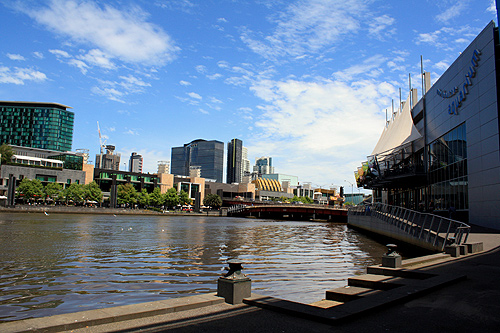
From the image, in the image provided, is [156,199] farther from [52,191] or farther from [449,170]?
[449,170]

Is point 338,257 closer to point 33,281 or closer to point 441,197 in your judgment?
point 33,281

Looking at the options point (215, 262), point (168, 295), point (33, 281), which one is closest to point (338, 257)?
point (215, 262)

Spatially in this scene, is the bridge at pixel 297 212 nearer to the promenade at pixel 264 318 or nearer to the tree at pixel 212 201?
the tree at pixel 212 201

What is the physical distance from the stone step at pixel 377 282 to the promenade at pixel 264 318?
106cm

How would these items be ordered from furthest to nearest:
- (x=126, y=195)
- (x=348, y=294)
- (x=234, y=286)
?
(x=126, y=195) → (x=348, y=294) → (x=234, y=286)

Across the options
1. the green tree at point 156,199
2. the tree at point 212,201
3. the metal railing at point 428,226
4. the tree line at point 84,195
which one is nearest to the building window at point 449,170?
the metal railing at point 428,226

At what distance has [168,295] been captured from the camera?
11086 mm

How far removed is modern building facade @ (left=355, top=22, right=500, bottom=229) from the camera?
2928 centimetres

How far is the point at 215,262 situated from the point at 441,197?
101 feet

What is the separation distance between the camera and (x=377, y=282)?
1014cm

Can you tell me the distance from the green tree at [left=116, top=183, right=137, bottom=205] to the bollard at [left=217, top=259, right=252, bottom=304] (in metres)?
124

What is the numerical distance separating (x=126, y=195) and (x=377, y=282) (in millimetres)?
124797

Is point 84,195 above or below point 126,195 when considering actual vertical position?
below

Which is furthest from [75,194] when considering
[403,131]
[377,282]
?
[377,282]
